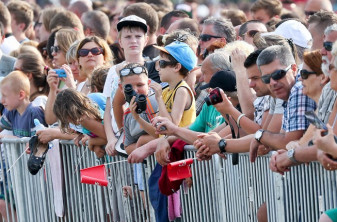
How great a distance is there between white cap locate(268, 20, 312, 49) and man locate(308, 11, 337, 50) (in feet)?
0.62

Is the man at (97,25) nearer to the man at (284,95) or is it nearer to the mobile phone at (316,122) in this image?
the man at (284,95)

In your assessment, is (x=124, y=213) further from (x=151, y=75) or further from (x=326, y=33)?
(x=326, y=33)

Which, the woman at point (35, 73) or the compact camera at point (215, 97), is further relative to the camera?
the woman at point (35, 73)

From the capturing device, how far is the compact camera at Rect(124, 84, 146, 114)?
7461 mm

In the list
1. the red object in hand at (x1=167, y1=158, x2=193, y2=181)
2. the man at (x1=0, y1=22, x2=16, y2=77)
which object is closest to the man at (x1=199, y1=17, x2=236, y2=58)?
the red object in hand at (x1=167, y1=158, x2=193, y2=181)

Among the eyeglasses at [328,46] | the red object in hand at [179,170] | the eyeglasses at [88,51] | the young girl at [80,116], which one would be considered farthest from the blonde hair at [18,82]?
the eyeglasses at [328,46]

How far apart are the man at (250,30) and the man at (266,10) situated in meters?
2.28

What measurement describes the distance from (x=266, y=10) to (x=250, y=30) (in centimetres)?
271

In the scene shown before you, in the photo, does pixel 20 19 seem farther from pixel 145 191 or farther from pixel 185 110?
pixel 185 110

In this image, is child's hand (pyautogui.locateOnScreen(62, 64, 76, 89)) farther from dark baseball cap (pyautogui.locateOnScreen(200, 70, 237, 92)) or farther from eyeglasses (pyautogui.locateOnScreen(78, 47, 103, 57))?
dark baseball cap (pyautogui.locateOnScreen(200, 70, 237, 92))

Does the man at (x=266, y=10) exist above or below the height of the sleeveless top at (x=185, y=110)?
above

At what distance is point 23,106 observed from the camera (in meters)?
9.81

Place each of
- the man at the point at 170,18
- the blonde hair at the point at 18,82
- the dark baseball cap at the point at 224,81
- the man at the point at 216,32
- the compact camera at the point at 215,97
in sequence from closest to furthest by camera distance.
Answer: the compact camera at the point at 215,97
the dark baseball cap at the point at 224,81
the man at the point at 216,32
the blonde hair at the point at 18,82
the man at the point at 170,18

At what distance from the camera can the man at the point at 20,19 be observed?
1418 centimetres
